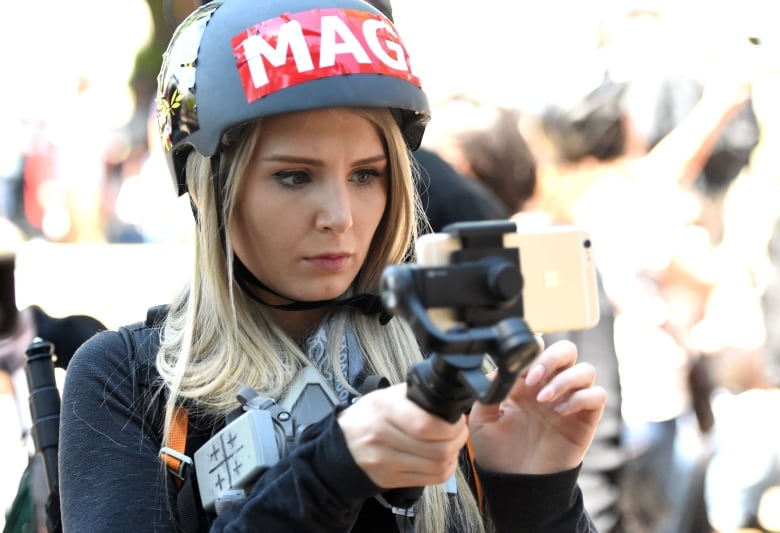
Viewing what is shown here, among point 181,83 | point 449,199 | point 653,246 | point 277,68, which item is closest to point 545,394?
point 277,68

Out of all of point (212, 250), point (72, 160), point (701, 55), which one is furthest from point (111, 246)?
point (212, 250)

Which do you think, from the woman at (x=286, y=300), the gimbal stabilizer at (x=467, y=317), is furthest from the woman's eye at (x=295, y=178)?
the gimbal stabilizer at (x=467, y=317)

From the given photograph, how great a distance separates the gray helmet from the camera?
2.28m

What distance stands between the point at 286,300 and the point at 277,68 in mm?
470

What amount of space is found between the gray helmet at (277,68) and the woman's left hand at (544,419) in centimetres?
65

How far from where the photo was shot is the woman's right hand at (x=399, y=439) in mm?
1669

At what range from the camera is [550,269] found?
5.80 ft

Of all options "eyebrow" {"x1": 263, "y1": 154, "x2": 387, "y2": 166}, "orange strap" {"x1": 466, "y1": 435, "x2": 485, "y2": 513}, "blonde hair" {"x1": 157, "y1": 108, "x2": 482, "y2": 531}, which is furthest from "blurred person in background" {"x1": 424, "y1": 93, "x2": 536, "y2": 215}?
"orange strap" {"x1": 466, "y1": 435, "x2": 485, "y2": 513}

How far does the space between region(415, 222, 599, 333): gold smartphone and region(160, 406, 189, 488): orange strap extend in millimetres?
714

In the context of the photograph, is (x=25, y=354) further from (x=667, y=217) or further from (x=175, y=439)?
(x=667, y=217)

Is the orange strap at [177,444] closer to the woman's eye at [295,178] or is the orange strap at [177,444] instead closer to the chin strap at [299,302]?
the chin strap at [299,302]

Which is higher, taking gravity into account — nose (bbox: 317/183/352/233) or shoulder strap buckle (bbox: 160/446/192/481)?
nose (bbox: 317/183/352/233)

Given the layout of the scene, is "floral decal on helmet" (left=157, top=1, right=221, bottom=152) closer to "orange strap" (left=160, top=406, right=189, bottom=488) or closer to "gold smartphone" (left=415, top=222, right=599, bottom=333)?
"orange strap" (left=160, top=406, right=189, bottom=488)

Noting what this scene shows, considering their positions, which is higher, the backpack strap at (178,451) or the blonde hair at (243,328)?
the blonde hair at (243,328)
